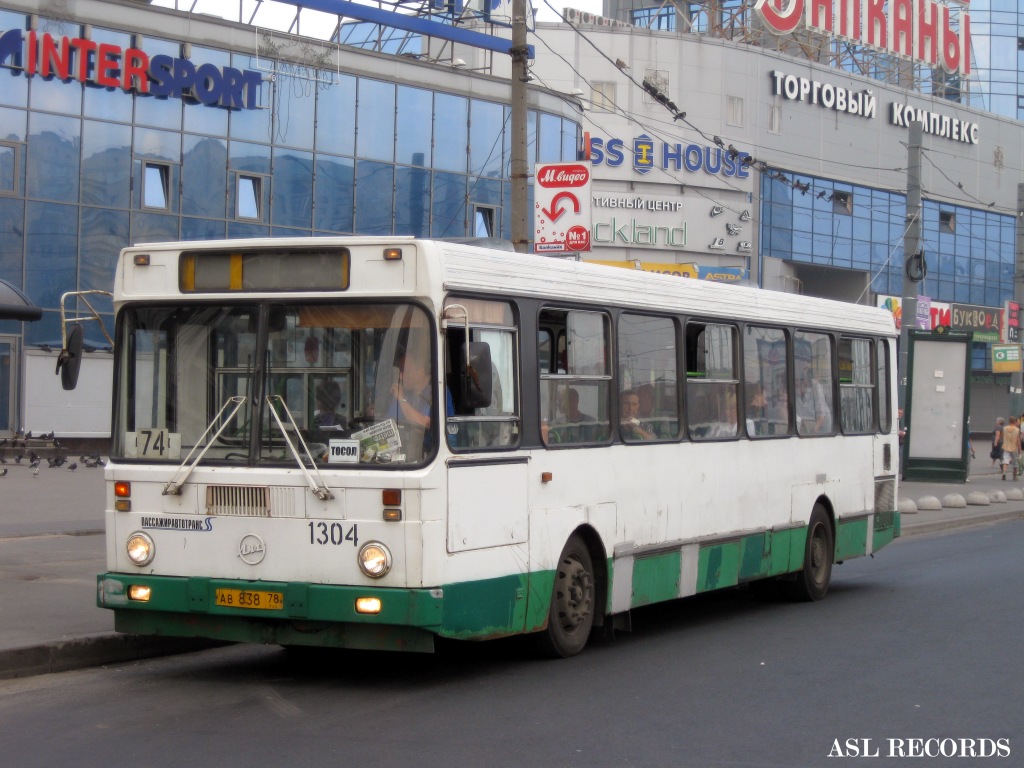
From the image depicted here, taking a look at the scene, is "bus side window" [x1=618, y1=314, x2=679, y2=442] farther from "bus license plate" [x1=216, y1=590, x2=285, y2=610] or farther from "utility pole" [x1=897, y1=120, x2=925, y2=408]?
"utility pole" [x1=897, y1=120, x2=925, y2=408]

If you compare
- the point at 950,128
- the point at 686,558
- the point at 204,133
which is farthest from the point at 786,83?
the point at 686,558

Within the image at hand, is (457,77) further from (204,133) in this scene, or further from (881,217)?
(881,217)

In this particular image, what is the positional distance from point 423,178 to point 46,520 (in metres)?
24.3

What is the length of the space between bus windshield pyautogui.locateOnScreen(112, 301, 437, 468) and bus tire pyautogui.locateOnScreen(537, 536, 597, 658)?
173cm

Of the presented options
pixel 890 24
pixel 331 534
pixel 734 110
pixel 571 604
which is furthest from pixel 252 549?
pixel 890 24

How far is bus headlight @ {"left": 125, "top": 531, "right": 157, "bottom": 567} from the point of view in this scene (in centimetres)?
871

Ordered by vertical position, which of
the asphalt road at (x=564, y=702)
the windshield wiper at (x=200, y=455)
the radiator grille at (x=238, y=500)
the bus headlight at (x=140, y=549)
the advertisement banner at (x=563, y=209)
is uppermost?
the advertisement banner at (x=563, y=209)

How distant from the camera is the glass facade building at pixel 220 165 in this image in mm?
34062

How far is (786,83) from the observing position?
197 feet

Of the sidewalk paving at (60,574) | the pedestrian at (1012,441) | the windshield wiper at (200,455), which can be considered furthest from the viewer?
the pedestrian at (1012,441)

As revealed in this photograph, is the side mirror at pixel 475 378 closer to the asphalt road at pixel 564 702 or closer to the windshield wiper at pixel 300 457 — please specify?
the windshield wiper at pixel 300 457

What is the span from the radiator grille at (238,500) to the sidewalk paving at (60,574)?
1610 millimetres

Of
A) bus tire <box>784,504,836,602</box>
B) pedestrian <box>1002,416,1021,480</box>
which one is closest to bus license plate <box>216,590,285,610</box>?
bus tire <box>784,504,836,602</box>

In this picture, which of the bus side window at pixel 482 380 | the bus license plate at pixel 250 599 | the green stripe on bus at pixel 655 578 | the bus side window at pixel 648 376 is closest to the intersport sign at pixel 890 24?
the bus side window at pixel 648 376
